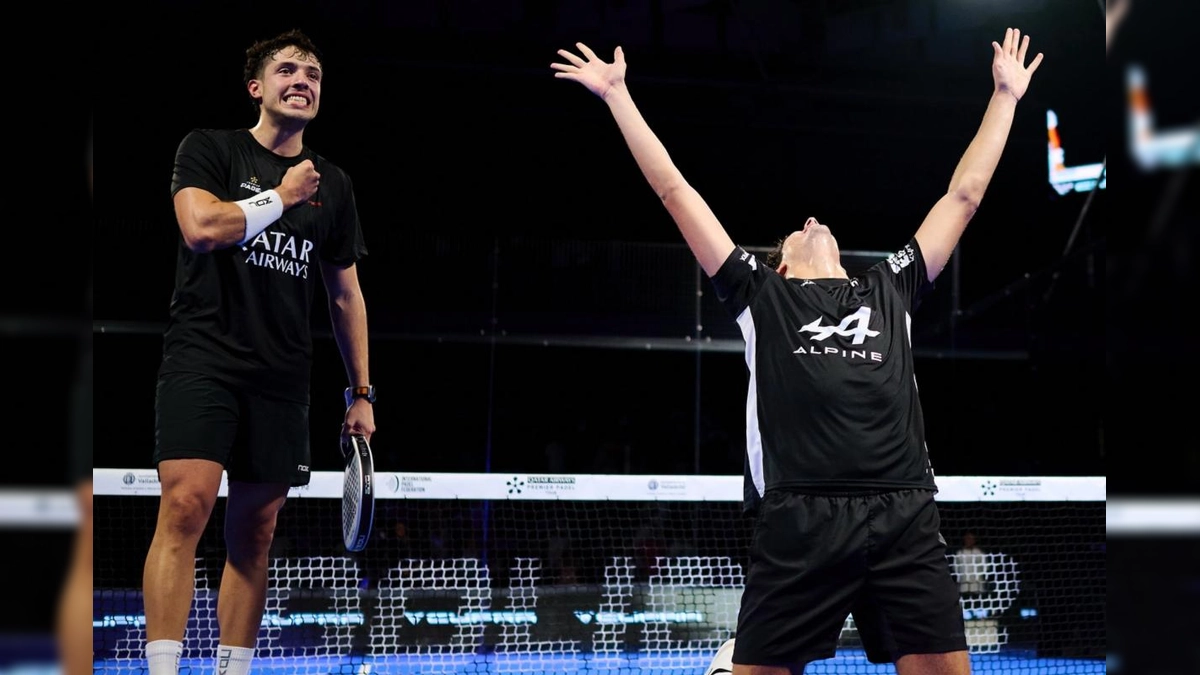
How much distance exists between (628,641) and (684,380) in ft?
12.0

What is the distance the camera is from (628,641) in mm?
7500

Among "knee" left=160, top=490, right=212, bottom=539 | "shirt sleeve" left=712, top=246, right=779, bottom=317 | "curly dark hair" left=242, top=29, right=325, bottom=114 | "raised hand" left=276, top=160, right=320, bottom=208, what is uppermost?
"curly dark hair" left=242, top=29, right=325, bottom=114

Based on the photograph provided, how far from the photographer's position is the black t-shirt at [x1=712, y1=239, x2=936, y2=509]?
346 centimetres

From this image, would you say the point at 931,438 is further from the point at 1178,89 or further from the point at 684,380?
the point at 1178,89

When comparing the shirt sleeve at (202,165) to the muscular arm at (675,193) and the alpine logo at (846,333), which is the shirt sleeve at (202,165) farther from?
the alpine logo at (846,333)

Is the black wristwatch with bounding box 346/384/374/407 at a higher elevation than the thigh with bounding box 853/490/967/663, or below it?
higher

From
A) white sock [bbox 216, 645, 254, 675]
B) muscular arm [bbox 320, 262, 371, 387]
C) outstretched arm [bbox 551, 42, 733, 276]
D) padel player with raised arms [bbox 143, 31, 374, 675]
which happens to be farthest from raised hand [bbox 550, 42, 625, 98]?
white sock [bbox 216, 645, 254, 675]

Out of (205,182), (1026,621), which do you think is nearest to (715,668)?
(205,182)

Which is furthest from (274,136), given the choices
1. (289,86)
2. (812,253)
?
(812,253)

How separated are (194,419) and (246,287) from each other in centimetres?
47

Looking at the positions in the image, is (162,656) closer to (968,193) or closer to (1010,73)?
(968,193)

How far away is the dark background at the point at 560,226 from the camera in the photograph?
10516 mm

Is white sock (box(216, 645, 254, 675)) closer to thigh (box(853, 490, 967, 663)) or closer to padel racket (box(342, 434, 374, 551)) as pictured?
padel racket (box(342, 434, 374, 551))

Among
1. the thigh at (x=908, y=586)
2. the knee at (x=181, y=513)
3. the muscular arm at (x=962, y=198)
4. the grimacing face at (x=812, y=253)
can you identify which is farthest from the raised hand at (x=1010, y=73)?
the knee at (x=181, y=513)
